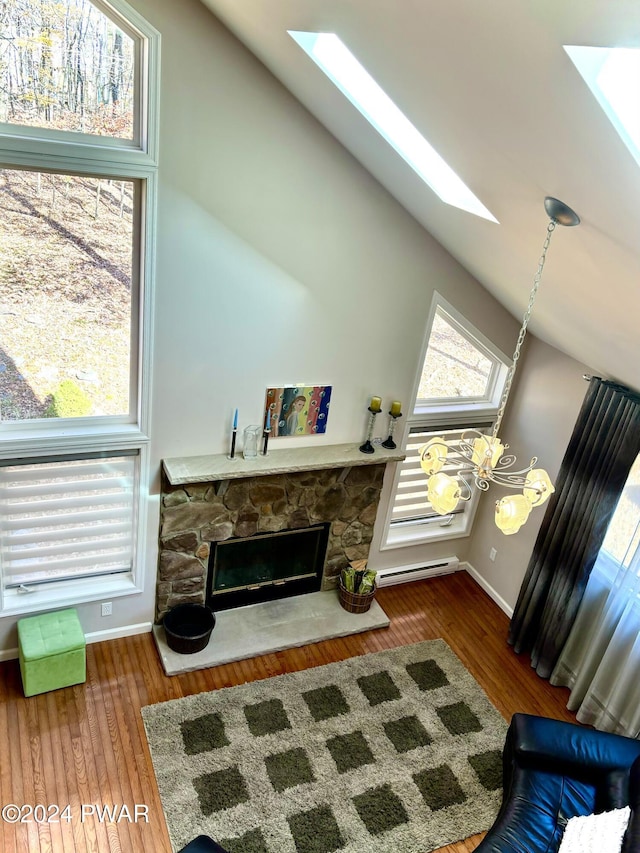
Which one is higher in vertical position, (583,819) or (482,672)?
(583,819)

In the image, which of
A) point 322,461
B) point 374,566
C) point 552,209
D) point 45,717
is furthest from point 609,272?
point 45,717

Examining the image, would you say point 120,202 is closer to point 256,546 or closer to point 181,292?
point 181,292

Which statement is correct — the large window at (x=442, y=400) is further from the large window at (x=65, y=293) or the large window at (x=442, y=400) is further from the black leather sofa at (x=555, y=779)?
the large window at (x=65, y=293)

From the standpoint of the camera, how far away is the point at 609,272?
9.29 ft

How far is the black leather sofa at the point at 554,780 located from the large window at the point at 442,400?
206 centimetres

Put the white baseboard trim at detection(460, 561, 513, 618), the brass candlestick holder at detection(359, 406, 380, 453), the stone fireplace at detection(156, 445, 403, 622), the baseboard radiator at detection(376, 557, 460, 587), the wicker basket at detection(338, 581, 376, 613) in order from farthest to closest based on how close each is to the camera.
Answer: the baseboard radiator at detection(376, 557, 460, 587) < the white baseboard trim at detection(460, 561, 513, 618) < the wicker basket at detection(338, 581, 376, 613) < the brass candlestick holder at detection(359, 406, 380, 453) < the stone fireplace at detection(156, 445, 403, 622)

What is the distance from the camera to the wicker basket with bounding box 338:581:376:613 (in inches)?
202

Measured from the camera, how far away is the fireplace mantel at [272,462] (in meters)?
4.21

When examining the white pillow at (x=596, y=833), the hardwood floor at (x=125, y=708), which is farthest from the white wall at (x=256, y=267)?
the white pillow at (x=596, y=833)

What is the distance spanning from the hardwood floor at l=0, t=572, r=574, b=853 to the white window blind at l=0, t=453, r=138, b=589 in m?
0.67

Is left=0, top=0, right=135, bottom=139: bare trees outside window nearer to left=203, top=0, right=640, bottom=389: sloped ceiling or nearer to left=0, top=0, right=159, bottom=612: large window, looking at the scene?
left=0, top=0, right=159, bottom=612: large window

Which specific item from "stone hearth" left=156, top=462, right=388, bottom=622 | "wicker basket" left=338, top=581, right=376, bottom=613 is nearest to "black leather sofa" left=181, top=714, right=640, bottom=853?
"wicker basket" left=338, top=581, right=376, bottom=613

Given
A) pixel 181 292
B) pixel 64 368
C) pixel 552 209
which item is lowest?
pixel 64 368

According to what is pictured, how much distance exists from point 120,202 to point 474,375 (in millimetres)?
3080
